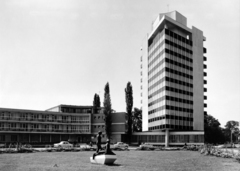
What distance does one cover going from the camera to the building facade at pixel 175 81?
103 metres

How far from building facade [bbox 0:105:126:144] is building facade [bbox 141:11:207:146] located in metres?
12.3

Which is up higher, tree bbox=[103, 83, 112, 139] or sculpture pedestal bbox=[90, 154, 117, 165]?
tree bbox=[103, 83, 112, 139]

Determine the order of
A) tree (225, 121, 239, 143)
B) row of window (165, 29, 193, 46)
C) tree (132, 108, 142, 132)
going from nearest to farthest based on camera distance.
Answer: row of window (165, 29, 193, 46) → tree (132, 108, 142, 132) → tree (225, 121, 239, 143)

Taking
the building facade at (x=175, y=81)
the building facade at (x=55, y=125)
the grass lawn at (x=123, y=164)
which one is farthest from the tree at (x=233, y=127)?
the grass lawn at (x=123, y=164)

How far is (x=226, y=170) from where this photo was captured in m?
27.2

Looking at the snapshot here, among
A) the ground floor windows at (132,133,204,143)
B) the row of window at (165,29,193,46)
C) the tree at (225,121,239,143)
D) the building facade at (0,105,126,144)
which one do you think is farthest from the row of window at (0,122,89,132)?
the tree at (225,121,239,143)

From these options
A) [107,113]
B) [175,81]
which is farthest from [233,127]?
[107,113]

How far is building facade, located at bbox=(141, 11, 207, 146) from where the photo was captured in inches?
4065

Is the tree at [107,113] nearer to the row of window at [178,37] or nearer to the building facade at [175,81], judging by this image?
the building facade at [175,81]

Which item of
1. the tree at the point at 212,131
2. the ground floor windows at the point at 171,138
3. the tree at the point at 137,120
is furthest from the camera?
the tree at the point at 137,120

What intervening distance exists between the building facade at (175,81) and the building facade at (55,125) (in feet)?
40.3

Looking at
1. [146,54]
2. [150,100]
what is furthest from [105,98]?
[146,54]

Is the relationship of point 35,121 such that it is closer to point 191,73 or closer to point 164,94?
point 164,94

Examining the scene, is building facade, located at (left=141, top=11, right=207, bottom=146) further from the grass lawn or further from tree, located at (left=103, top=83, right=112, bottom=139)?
the grass lawn
